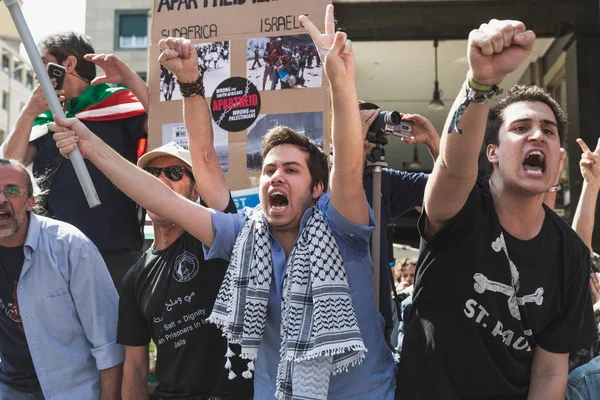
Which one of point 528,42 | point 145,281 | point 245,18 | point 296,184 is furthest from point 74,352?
point 528,42

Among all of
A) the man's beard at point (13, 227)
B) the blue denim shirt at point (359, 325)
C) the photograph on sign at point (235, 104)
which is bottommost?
the blue denim shirt at point (359, 325)

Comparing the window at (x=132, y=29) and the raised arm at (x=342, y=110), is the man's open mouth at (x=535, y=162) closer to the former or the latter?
the raised arm at (x=342, y=110)

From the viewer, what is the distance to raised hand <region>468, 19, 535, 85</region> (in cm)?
173

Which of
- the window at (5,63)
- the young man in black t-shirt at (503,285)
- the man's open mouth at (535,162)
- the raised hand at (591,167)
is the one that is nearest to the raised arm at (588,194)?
the raised hand at (591,167)

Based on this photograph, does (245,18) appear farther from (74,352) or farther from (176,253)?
(74,352)

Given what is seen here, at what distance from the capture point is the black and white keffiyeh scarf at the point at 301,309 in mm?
2225

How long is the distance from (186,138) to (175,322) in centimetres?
101

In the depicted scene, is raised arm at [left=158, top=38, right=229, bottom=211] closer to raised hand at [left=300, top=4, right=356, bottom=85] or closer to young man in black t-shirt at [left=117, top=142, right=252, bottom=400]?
young man in black t-shirt at [left=117, top=142, right=252, bottom=400]

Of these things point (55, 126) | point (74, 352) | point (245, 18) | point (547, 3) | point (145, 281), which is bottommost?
point (74, 352)

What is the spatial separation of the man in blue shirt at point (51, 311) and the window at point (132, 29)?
663 inches

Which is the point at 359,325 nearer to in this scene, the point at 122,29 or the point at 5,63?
the point at 122,29

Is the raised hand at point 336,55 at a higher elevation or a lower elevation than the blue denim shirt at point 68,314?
higher

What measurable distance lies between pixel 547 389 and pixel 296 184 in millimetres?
1123

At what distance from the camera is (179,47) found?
8.83ft
